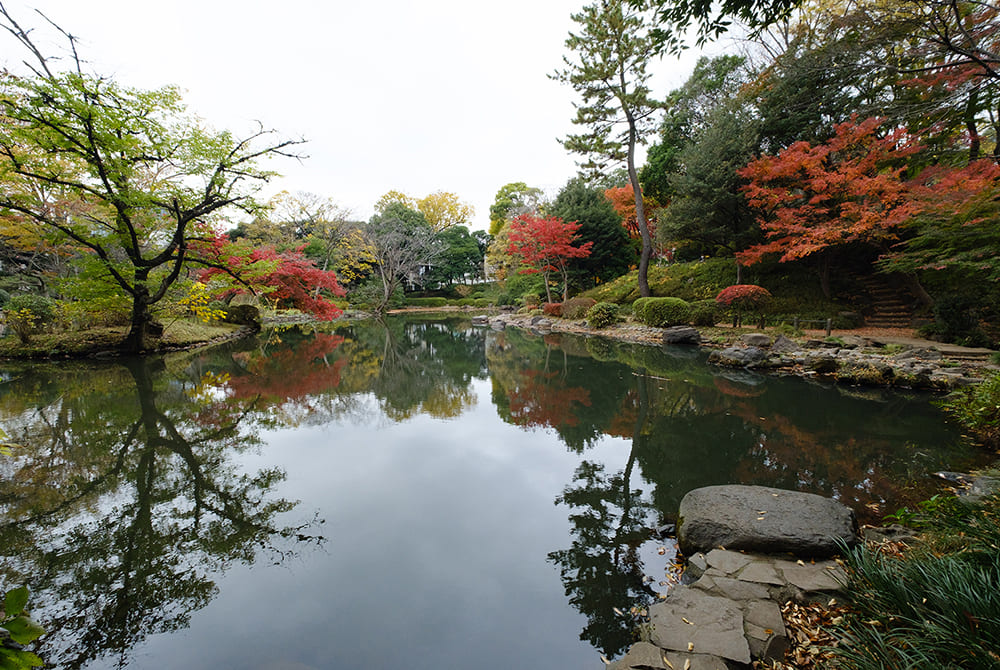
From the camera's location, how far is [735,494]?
2.66 meters

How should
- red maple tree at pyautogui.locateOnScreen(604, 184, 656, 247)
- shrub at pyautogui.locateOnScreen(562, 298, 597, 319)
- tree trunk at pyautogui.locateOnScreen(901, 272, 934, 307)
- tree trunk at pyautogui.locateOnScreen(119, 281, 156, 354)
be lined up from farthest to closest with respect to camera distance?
1. red maple tree at pyautogui.locateOnScreen(604, 184, 656, 247)
2. shrub at pyautogui.locateOnScreen(562, 298, 597, 319)
3. tree trunk at pyautogui.locateOnScreen(901, 272, 934, 307)
4. tree trunk at pyautogui.locateOnScreen(119, 281, 156, 354)

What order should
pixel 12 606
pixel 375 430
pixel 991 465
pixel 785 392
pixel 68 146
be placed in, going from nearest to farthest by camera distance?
pixel 12 606 → pixel 991 465 → pixel 375 430 → pixel 785 392 → pixel 68 146

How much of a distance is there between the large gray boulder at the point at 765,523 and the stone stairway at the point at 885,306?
961cm

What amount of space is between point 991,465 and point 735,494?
2.58m

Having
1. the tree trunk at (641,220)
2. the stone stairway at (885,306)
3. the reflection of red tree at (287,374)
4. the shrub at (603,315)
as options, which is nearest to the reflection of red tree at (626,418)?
the reflection of red tree at (287,374)

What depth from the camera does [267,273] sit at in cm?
936

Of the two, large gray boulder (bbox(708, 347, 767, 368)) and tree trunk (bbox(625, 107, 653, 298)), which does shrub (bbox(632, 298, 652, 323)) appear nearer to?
tree trunk (bbox(625, 107, 653, 298))

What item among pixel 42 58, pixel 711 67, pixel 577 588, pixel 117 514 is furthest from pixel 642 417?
pixel 711 67

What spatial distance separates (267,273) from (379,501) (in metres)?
8.11

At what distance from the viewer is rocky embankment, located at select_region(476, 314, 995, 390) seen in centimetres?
567

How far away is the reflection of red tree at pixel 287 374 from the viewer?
642 cm

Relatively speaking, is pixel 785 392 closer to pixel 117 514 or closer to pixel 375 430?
pixel 375 430

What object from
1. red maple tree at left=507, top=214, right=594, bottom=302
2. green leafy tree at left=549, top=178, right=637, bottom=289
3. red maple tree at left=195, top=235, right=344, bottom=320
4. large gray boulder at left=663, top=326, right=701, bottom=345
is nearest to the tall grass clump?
large gray boulder at left=663, top=326, right=701, bottom=345

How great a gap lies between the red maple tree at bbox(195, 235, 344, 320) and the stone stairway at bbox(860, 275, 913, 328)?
14217mm
